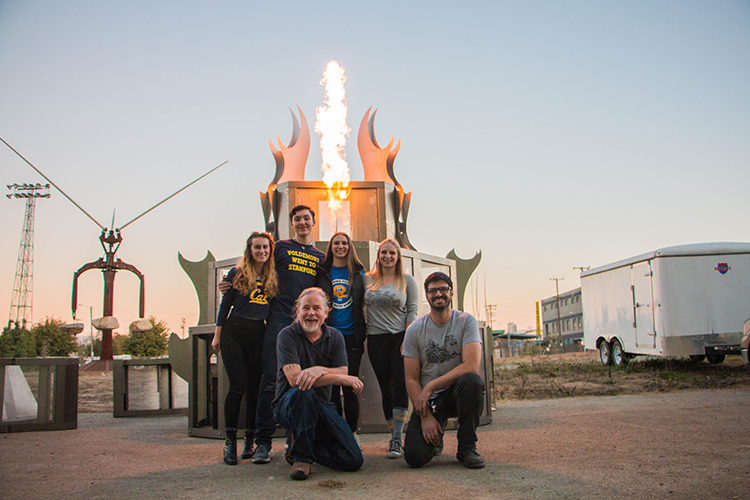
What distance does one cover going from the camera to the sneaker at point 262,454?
173 inches

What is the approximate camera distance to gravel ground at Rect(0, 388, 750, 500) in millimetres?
3359

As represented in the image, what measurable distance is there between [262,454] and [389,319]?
4.66 ft

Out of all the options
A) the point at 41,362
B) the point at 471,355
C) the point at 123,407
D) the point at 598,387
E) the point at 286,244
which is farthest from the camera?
the point at 598,387

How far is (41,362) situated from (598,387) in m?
8.60

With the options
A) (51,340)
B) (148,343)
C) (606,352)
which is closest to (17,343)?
(51,340)

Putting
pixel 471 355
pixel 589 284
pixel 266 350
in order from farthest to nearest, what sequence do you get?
pixel 589 284, pixel 266 350, pixel 471 355

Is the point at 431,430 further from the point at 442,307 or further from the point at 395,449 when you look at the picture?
the point at 442,307

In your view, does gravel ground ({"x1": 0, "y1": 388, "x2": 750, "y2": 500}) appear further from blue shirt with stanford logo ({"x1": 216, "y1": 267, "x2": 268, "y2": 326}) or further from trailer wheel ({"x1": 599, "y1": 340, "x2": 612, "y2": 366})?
trailer wheel ({"x1": 599, "y1": 340, "x2": 612, "y2": 366})

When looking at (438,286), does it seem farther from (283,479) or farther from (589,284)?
(589,284)

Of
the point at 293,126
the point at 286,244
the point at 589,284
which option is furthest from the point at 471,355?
the point at 589,284

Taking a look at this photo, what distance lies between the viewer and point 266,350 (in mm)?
4711

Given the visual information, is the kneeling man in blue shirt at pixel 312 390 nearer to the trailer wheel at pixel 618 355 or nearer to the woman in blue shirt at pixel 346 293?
the woman in blue shirt at pixel 346 293

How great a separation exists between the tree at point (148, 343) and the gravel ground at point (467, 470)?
2007 inches

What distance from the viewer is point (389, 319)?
16.1ft
